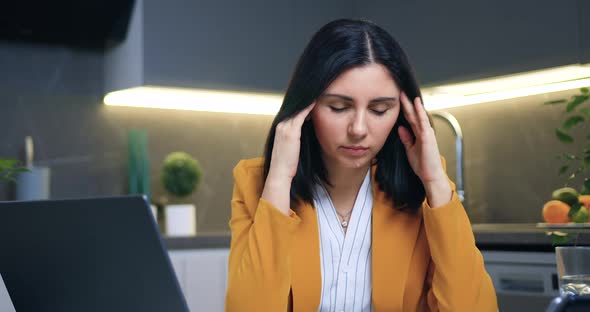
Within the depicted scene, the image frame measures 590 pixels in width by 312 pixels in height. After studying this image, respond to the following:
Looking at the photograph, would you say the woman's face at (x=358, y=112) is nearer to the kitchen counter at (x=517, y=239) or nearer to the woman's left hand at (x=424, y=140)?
the woman's left hand at (x=424, y=140)

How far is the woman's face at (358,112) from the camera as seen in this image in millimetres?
1567

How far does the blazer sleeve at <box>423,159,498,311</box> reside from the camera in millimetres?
1552

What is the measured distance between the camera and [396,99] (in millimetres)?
1611

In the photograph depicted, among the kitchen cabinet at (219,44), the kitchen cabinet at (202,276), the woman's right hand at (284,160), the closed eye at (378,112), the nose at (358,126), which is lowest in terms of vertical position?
the kitchen cabinet at (202,276)

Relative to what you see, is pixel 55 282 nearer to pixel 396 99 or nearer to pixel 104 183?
pixel 396 99

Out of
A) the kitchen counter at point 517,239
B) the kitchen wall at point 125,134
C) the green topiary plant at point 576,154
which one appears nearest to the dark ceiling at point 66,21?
the kitchen wall at point 125,134

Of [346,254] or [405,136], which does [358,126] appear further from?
[346,254]

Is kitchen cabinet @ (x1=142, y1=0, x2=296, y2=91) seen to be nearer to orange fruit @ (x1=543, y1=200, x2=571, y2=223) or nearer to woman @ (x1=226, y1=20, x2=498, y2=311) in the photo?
orange fruit @ (x1=543, y1=200, x2=571, y2=223)

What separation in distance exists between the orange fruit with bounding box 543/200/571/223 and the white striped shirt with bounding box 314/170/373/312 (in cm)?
124

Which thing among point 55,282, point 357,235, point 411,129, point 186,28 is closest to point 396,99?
point 411,129

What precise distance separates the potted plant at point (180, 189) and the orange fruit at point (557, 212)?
152 cm

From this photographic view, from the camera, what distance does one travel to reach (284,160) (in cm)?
167

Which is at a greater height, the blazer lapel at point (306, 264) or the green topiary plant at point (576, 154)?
the green topiary plant at point (576, 154)

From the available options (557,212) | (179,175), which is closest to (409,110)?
(557,212)
